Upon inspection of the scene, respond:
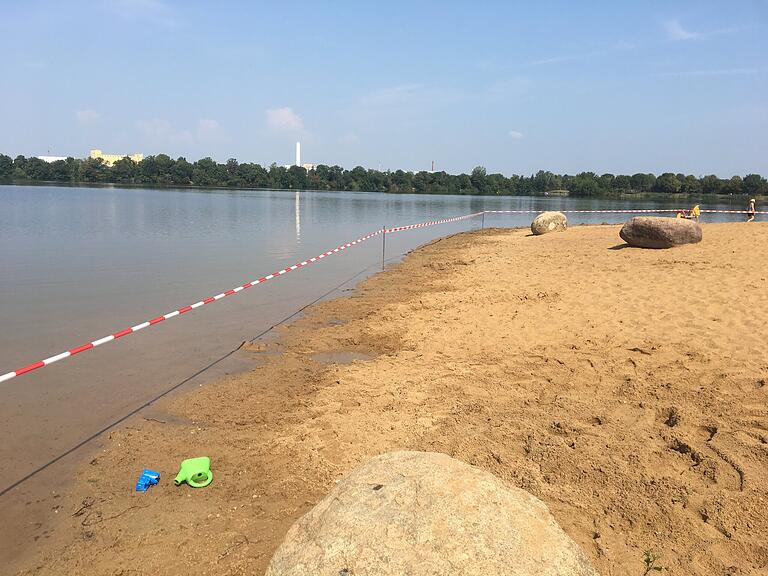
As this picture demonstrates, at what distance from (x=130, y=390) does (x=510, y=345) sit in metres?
5.80

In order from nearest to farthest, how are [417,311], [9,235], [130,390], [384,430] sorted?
[384,430]
[130,390]
[417,311]
[9,235]

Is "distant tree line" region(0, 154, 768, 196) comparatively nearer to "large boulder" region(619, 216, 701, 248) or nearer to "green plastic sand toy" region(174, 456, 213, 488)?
"large boulder" region(619, 216, 701, 248)

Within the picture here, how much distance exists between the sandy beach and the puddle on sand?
0.03 meters

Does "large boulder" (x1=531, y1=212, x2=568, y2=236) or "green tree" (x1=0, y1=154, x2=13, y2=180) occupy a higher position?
"green tree" (x1=0, y1=154, x2=13, y2=180)

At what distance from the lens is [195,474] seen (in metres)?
4.88

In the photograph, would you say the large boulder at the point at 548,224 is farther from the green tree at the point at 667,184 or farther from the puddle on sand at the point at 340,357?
the green tree at the point at 667,184

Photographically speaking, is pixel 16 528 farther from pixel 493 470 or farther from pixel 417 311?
pixel 417 311

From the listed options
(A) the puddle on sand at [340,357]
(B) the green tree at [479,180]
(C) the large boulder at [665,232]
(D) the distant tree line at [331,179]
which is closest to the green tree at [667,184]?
(D) the distant tree line at [331,179]

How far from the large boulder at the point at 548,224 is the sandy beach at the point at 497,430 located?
16106mm

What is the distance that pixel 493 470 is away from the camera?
15.8ft

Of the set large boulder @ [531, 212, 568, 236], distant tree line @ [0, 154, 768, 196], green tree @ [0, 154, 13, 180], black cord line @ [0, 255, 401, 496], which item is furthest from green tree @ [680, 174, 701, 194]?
green tree @ [0, 154, 13, 180]

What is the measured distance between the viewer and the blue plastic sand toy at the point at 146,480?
484 centimetres

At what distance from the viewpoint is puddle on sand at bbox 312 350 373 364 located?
844 cm

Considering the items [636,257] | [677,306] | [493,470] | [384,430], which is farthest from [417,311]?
[636,257]
